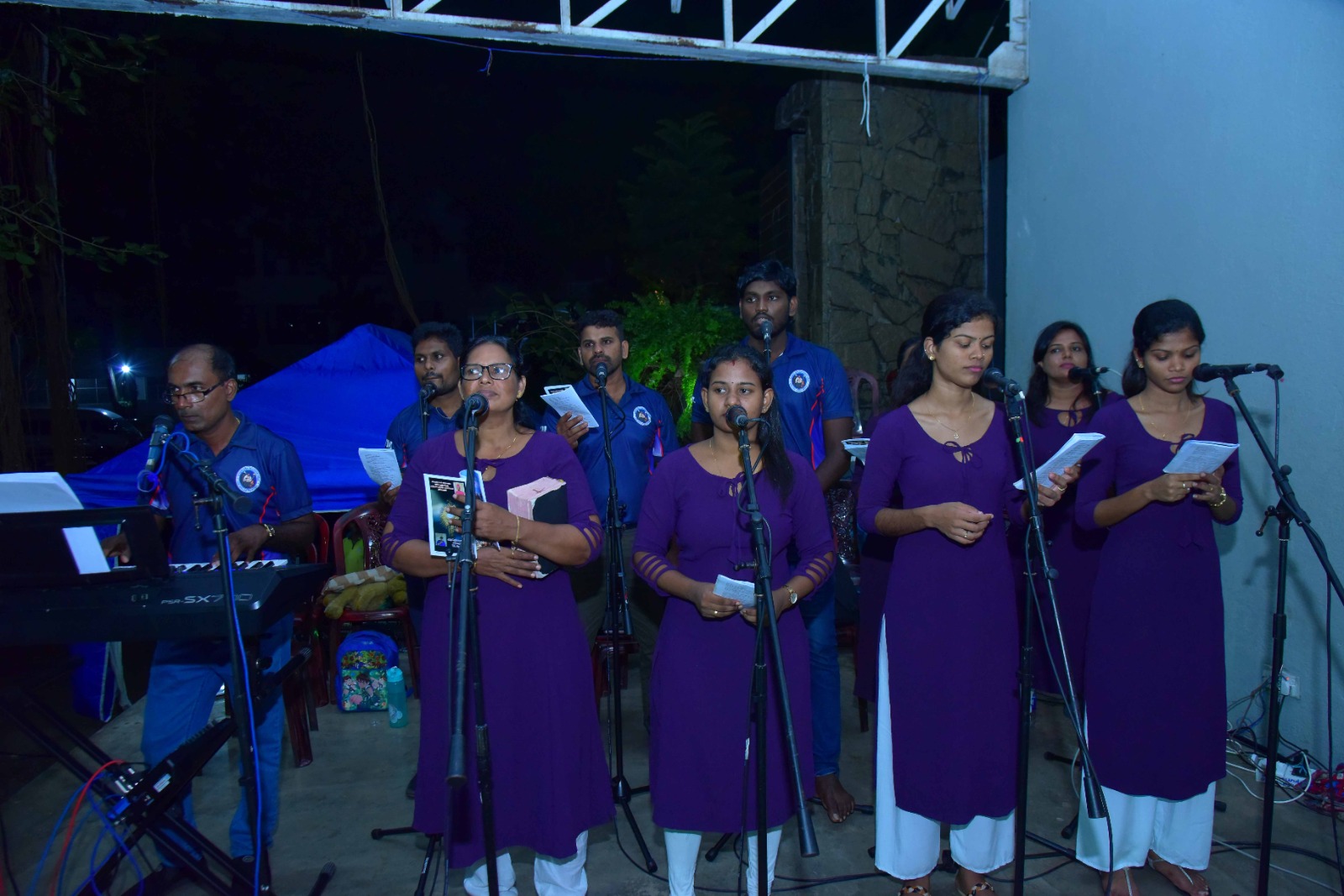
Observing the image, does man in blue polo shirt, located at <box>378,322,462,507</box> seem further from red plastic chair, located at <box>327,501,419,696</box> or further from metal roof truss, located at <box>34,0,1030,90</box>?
metal roof truss, located at <box>34,0,1030,90</box>

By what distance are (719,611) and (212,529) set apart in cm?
193

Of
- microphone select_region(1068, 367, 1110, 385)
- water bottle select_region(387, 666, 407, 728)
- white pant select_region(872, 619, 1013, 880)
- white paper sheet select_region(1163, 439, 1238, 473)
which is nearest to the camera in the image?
white paper sheet select_region(1163, 439, 1238, 473)

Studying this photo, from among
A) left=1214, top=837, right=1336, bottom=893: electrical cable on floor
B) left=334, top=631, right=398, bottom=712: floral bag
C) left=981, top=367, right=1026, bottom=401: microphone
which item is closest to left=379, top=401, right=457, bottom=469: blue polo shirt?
left=334, top=631, right=398, bottom=712: floral bag

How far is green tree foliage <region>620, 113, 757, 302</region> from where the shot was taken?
8258 millimetres

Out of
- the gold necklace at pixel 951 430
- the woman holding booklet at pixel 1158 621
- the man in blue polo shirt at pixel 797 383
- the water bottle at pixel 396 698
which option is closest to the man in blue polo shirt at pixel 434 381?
the water bottle at pixel 396 698

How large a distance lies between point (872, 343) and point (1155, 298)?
2233 mm

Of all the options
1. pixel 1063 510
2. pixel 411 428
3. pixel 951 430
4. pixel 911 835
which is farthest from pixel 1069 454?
pixel 411 428

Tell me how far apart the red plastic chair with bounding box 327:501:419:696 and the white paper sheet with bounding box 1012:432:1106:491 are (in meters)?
3.41

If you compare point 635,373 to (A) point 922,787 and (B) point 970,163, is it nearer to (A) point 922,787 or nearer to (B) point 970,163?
(B) point 970,163

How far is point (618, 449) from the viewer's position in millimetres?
4191

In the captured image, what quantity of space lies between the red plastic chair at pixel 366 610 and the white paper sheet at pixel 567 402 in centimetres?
160

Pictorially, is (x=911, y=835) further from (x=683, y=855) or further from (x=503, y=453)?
(x=503, y=453)

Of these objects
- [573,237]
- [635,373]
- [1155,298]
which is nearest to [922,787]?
[1155,298]

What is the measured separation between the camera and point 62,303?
6105 millimetres
